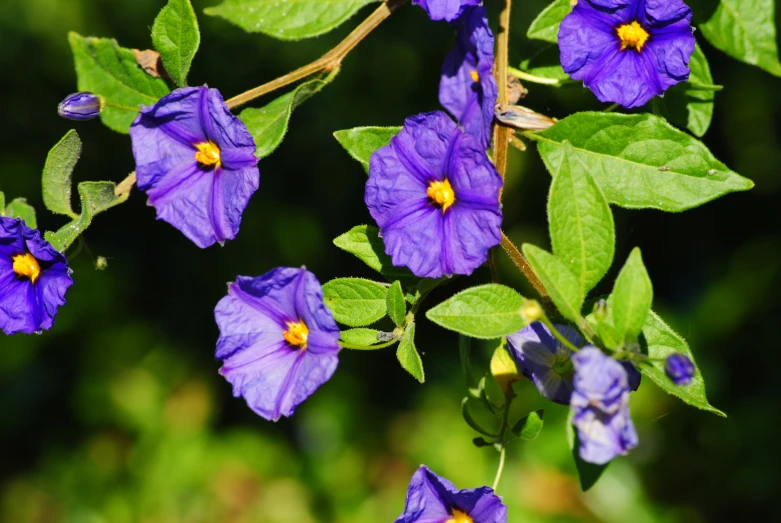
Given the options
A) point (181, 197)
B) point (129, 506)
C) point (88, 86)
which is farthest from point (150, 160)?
point (129, 506)

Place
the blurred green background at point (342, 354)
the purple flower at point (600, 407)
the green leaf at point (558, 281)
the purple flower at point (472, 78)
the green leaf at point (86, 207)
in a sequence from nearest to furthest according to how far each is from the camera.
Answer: the purple flower at point (600, 407) → the green leaf at point (558, 281) → the green leaf at point (86, 207) → the purple flower at point (472, 78) → the blurred green background at point (342, 354)

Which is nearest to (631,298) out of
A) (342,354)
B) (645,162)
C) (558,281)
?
(558,281)

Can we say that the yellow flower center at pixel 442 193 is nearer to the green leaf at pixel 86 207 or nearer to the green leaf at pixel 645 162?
the green leaf at pixel 645 162

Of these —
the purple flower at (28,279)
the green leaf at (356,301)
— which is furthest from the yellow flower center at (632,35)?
the purple flower at (28,279)

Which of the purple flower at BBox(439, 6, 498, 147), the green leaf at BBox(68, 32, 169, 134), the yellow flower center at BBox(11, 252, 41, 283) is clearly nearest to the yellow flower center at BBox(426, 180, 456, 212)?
the purple flower at BBox(439, 6, 498, 147)

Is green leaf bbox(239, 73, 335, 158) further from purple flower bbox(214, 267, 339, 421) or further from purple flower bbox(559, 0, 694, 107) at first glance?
purple flower bbox(559, 0, 694, 107)

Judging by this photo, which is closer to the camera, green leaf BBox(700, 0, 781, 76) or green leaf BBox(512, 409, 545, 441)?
green leaf BBox(512, 409, 545, 441)
